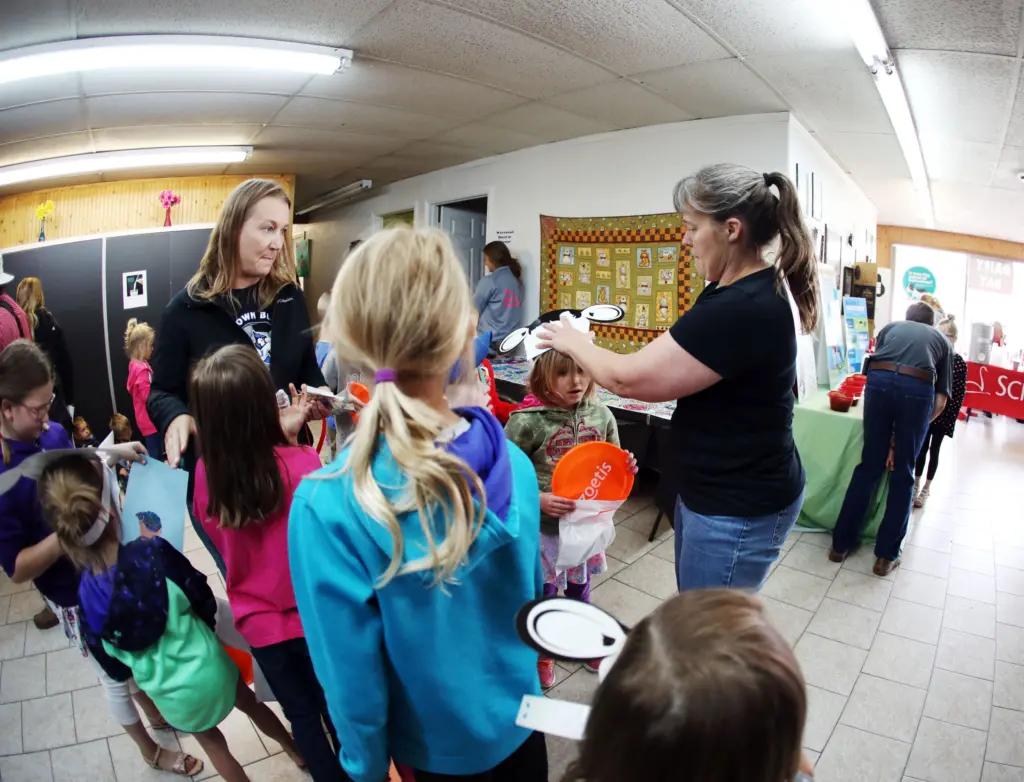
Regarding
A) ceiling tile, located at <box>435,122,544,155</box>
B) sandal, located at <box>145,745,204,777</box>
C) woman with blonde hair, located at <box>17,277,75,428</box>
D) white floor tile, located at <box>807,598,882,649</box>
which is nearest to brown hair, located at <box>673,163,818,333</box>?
woman with blonde hair, located at <box>17,277,75,428</box>

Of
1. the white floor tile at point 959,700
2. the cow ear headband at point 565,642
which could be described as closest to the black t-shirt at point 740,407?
the cow ear headband at point 565,642

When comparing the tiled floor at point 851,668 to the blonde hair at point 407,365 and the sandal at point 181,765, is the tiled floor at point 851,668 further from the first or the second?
the blonde hair at point 407,365

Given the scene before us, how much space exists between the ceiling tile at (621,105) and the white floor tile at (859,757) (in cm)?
328

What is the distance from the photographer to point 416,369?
2.18 feet

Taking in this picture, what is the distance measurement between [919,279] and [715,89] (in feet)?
28.7

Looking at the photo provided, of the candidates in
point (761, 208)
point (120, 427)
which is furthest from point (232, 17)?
point (761, 208)

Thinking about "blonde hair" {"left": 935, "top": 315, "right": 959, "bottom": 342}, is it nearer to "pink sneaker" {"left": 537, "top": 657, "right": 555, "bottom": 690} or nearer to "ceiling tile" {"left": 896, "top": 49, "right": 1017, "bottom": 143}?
"ceiling tile" {"left": 896, "top": 49, "right": 1017, "bottom": 143}

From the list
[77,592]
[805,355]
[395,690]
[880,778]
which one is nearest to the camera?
[395,690]

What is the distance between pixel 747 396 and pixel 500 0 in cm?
201

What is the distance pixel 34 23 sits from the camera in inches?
71.4

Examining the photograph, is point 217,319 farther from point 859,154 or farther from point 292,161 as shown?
point 859,154

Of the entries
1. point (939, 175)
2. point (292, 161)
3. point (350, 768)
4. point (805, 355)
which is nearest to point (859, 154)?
point (939, 175)

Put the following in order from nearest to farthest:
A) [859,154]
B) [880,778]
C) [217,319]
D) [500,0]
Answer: [217,319], [880,778], [500,0], [859,154]

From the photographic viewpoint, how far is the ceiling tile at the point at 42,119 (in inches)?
66.2
